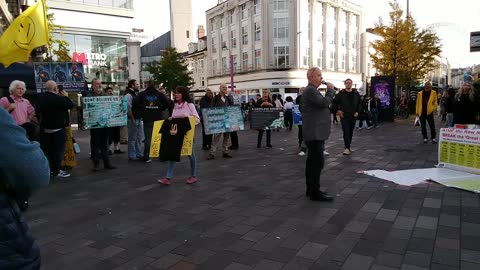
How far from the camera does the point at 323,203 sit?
5191mm

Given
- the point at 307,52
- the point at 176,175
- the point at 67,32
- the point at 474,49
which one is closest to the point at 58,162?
the point at 176,175

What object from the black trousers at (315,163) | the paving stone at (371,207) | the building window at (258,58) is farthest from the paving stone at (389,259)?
the building window at (258,58)

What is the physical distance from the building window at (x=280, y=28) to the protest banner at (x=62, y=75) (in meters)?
38.6

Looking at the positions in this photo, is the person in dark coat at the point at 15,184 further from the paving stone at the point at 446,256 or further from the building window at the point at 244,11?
the building window at the point at 244,11

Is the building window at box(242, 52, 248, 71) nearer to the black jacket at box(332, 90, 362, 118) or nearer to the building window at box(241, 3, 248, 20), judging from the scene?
the building window at box(241, 3, 248, 20)

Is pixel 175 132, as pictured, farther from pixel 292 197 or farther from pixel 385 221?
pixel 385 221

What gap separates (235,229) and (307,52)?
49477 mm

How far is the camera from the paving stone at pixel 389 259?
3.27 metres

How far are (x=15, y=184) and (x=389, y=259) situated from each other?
3.04 metres

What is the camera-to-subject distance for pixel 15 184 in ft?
5.31

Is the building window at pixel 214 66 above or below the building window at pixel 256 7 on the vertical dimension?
below

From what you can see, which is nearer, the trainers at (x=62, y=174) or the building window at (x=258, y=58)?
the trainers at (x=62, y=174)

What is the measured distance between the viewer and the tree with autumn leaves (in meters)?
25.2

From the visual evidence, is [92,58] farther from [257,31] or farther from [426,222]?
[426,222]
